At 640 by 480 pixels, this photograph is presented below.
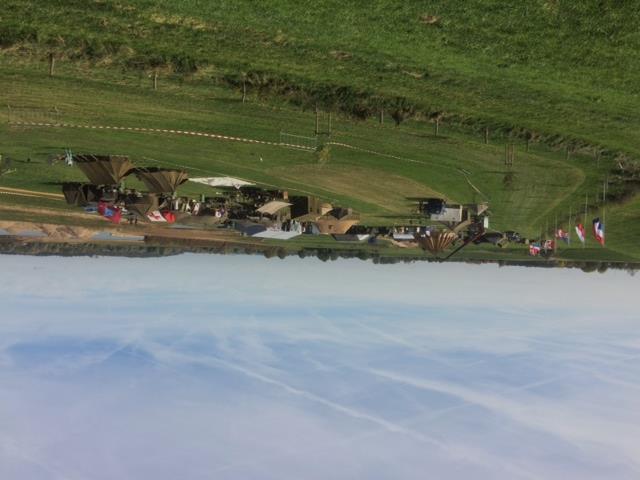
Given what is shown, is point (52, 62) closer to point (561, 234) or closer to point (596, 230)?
point (596, 230)

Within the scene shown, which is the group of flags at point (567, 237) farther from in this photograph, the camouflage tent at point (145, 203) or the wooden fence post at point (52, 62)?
the wooden fence post at point (52, 62)

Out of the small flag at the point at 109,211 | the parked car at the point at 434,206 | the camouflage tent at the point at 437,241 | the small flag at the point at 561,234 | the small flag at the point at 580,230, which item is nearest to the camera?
the small flag at the point at 109,211

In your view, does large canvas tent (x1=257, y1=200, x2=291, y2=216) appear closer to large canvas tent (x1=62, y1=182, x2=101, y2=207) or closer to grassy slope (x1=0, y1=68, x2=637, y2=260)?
grassy slope (x1=0, y1=68, x2=637, y2=260)

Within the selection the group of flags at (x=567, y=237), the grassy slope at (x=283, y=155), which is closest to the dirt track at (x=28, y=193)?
the grassy slope at (x=283, y=155)

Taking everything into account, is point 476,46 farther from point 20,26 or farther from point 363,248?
point 363,248

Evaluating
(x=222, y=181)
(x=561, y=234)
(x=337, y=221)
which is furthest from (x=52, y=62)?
(x=561, y=234)

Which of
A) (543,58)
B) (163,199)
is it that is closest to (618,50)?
(543,58)
